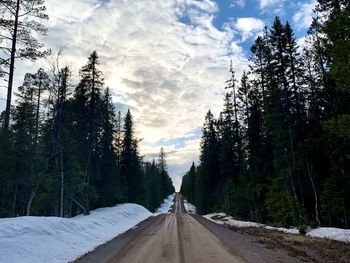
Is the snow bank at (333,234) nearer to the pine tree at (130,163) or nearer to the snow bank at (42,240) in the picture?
the snow bank at (42,240)

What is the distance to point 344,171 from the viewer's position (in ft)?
74.6

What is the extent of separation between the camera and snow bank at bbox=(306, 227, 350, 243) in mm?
16811

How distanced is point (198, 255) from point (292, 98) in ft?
61.2

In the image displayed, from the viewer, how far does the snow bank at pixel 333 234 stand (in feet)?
55.2

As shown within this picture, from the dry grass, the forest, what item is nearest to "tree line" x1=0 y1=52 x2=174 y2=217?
the forest

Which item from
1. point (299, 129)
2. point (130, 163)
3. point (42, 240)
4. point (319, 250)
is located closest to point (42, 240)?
point (42, 240)

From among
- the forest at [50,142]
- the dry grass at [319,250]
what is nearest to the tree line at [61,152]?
the forest at [50,142]

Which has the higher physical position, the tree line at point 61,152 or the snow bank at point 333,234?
the tree line at point 61,152

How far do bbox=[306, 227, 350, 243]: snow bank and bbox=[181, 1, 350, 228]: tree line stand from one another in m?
1.97

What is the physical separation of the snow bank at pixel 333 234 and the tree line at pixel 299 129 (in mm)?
1972

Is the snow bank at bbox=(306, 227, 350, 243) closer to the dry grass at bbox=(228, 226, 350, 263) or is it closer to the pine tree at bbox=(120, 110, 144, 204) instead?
the dry grass at bbox=(228, 226, 350, 263)

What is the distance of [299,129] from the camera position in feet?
91.4

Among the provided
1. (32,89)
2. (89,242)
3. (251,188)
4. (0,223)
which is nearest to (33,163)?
(89,242)

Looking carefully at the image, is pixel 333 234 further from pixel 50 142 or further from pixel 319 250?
pixel 50 142
